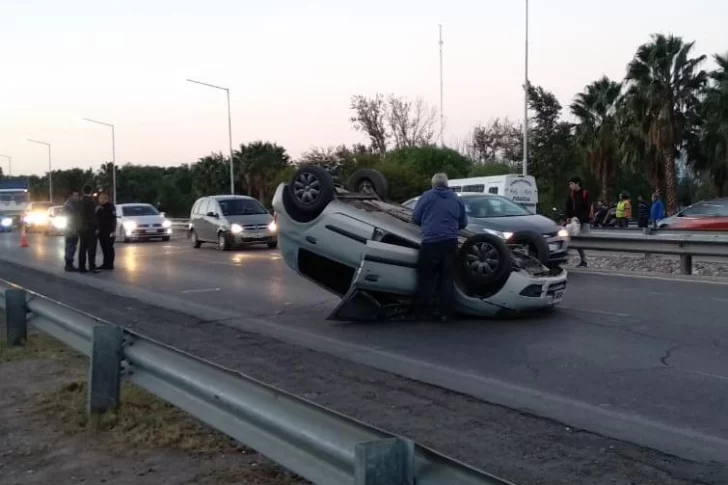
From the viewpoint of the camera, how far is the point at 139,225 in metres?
32.9

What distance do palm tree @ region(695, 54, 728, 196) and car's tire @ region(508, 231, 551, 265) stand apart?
96.2ft

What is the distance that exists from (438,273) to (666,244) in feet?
25.5

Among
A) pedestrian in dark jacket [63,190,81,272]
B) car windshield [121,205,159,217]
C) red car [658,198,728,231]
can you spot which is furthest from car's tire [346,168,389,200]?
car windshield [121,205,159,217]

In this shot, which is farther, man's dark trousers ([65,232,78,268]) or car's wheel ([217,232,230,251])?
car's wheel ([217,232,230,251])

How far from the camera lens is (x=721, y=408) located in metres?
6.55

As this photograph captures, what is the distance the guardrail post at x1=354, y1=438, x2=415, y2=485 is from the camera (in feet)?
10.7

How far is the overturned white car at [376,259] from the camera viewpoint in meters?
10.3

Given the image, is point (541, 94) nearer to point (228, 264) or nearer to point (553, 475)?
point (228, 264)

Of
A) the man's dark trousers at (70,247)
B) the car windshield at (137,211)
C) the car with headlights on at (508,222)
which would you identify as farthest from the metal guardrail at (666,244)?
the car windshield at (137,211)

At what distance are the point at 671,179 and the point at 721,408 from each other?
3916 centimetres

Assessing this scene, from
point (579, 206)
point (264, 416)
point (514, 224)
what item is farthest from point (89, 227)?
point (264, 416)

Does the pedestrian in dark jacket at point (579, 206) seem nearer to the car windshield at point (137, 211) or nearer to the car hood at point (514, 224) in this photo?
the car hood at point (514, 224)

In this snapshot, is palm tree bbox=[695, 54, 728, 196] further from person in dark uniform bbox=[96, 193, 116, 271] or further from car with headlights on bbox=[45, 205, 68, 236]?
car with headlights on bbox=[45, 205, 68, 236]

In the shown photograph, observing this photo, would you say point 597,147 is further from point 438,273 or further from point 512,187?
point 438,273
